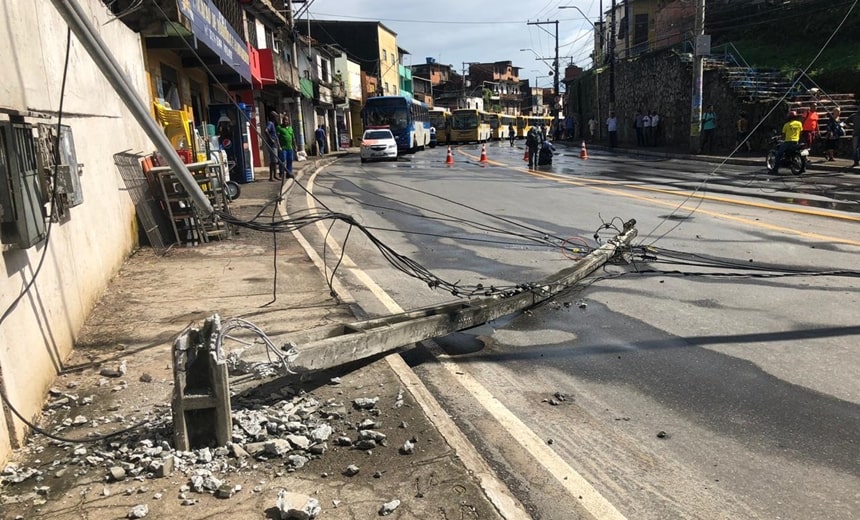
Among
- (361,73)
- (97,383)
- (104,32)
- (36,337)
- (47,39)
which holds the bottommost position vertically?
(97,383)

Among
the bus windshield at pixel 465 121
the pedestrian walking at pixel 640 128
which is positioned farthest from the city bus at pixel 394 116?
the bus windshield at pixel 465 121

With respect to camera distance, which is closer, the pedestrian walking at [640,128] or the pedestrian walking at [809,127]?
the pedestrian walking at [809,127]

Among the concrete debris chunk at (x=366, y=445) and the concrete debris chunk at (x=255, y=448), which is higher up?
the concrete debris chunk at (x=255, y=448)

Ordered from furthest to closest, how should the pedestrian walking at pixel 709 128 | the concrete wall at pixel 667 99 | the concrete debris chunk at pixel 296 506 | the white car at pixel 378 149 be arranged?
1. the white car at pixel 378 149
2. the concrete wall at pixel 667 99
3. the pedestrian walking at pixel 709 128
4. the concrete debris chunk at pixel 296 506

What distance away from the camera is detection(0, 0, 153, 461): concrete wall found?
3766mm

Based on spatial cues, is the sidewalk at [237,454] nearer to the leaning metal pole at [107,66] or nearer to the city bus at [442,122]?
the leaning metal pole at [107,66]

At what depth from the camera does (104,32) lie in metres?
8.89

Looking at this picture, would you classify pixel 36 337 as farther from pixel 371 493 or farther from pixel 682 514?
pixel 682 514

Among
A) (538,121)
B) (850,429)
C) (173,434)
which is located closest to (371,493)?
(173,434)

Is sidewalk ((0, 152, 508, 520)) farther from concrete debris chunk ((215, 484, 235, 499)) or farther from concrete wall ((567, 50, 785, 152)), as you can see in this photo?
concrete wall ((567, 50, 785, 152))

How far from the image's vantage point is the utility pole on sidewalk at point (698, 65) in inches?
1043

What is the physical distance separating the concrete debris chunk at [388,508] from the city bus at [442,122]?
174 feet

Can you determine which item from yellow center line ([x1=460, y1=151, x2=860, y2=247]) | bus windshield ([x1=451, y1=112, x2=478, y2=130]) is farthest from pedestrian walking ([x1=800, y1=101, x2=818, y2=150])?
bus windshield ([x1=451, y1=112, x2=478, y2=130])

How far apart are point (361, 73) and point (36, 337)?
210 ft
